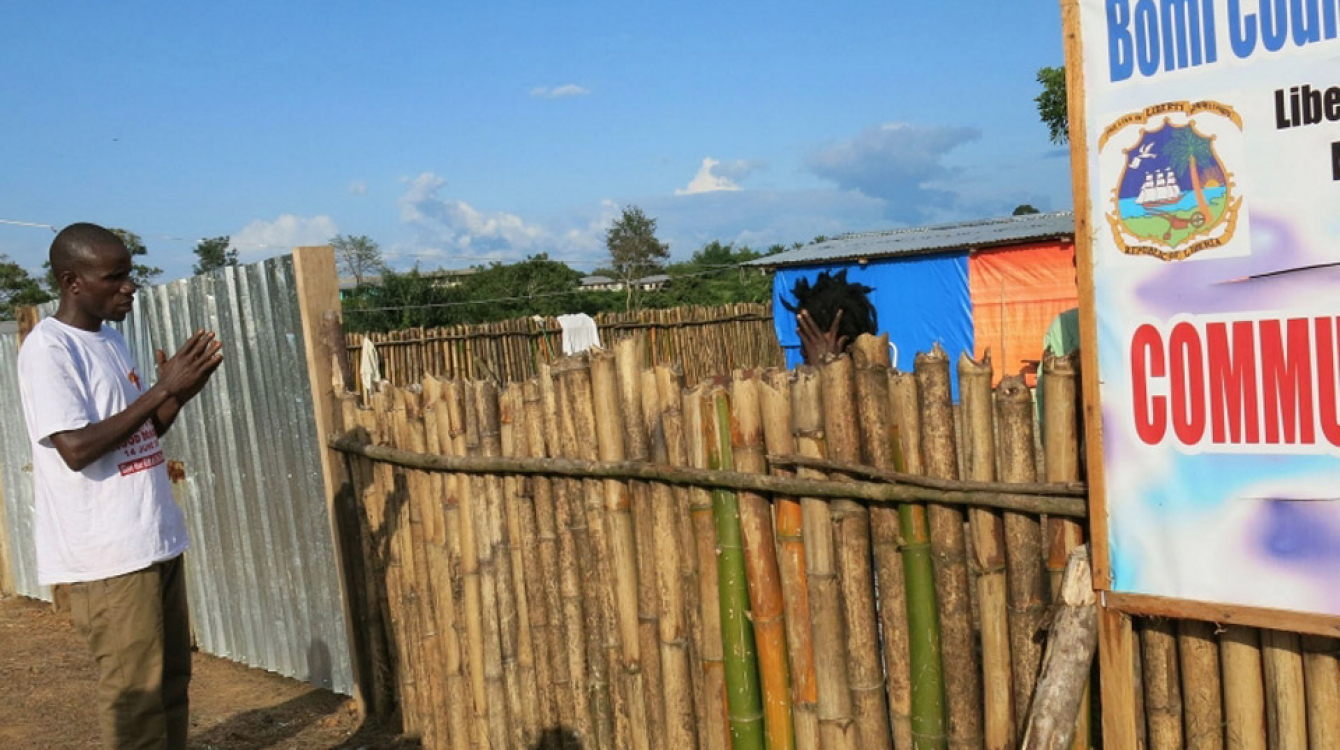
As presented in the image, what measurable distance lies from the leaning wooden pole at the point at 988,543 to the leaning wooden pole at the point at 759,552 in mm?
699

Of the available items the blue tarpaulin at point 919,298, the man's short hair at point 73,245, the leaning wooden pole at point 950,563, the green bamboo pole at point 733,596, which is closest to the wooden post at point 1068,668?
the leaning wooden pole at point 950,563

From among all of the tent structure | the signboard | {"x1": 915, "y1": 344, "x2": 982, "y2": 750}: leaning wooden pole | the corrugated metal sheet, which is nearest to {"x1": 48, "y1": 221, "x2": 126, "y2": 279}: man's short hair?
{"x1": 915, "y1": 344, "x2": 982, "y2": 750}: leaning wooden pole

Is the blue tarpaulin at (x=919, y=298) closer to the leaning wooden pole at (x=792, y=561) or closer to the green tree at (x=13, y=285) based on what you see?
the leaning wooden pole at (x=792, y=561)

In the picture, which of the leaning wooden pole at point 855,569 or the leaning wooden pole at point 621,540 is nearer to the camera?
the leaning wooden pole at point 855,569

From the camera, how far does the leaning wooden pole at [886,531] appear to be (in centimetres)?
339

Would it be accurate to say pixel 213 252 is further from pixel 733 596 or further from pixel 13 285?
pixel 733 596

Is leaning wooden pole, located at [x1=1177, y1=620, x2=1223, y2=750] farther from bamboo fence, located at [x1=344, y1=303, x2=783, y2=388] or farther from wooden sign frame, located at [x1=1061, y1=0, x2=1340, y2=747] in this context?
bamboo fence, located at [x1=344, y1=303, x2=783, y2=388]

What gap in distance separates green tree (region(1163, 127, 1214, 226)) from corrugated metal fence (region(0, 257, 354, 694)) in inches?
165

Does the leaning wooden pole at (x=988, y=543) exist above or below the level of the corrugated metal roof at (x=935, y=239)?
below

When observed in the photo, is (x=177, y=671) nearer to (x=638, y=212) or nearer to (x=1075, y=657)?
(x=1075, y=657)

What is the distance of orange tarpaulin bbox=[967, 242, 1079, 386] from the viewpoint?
15.3 metres

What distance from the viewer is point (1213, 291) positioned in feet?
8.63

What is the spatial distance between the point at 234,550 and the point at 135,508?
2876 millimetres

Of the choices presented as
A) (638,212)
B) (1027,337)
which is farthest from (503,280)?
(1027,337)
